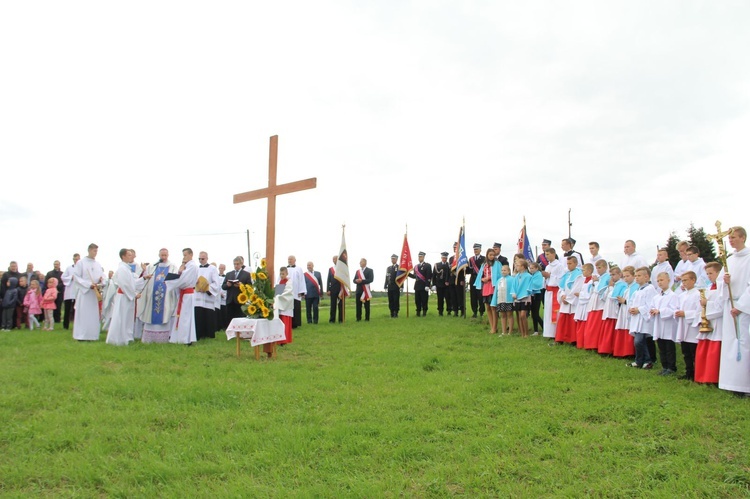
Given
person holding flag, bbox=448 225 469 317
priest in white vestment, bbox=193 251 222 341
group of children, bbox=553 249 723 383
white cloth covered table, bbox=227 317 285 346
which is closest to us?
group of children, bbox=553 249 723 383

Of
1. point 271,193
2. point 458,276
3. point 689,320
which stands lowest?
point 689,320

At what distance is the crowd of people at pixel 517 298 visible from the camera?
7.86 meters

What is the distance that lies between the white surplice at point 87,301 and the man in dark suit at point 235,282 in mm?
3328

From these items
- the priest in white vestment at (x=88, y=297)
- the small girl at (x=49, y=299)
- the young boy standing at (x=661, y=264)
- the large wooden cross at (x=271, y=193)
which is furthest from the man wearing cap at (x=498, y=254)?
the small girl at (x=49, y=299)

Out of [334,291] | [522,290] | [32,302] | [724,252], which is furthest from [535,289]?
[32,302]

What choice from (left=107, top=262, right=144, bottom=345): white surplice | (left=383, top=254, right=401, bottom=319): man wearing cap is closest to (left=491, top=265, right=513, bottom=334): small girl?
(left=383, top=254, right=401, bottom=319): man wearing cap

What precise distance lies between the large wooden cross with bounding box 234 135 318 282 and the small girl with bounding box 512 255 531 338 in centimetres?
544

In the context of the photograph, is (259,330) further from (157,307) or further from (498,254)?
(498,254)

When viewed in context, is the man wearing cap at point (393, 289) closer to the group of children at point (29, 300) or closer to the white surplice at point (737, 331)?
the group of children at point (29, 300)

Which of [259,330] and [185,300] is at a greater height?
[185,300]

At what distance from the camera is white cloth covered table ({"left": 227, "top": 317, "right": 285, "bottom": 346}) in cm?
1042

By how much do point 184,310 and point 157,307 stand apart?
0.74m

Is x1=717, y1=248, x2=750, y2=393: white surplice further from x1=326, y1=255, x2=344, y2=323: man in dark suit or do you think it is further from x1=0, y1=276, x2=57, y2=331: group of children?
x1=0, y1=276, x2=57, y2=331: group of children

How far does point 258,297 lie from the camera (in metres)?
10.8
